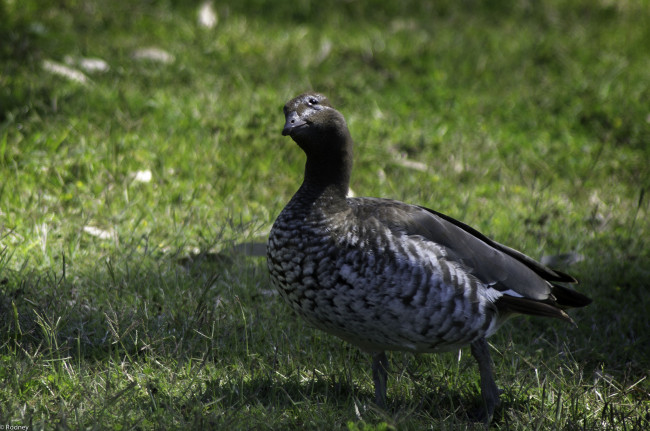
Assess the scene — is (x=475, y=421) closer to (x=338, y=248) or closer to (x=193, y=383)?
(x=338, y=248)

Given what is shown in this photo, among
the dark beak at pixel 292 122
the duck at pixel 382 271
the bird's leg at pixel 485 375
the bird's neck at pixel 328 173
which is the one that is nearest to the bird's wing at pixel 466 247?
the duck at pixel 382 271

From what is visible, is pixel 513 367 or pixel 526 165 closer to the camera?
pixel 513 367

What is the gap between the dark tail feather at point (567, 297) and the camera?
13.4ft

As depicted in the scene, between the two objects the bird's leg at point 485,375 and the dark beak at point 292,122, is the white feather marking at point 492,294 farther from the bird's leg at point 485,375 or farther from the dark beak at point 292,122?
the dark beak at point 292,122

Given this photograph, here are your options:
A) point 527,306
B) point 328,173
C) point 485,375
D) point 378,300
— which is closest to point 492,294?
point 527,306

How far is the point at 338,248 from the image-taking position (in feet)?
12.1

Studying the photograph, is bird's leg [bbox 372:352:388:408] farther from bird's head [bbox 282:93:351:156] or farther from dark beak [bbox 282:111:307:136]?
dark beak [bbox 282:111:307:136]

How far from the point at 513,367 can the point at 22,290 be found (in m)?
2.49

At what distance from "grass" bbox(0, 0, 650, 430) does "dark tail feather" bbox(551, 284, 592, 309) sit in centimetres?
27

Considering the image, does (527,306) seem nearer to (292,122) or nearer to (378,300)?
(378,300)

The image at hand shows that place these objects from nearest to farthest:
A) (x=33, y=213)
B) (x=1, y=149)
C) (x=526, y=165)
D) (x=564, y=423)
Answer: (x=564, y=423)
(x=33, y=213)
(x=1, y=149)
(x=526, y=165)

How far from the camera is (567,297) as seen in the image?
4.14 meters

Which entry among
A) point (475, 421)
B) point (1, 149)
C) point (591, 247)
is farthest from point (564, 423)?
point (1, 149)

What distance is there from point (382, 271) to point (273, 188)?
2313 millimetres
